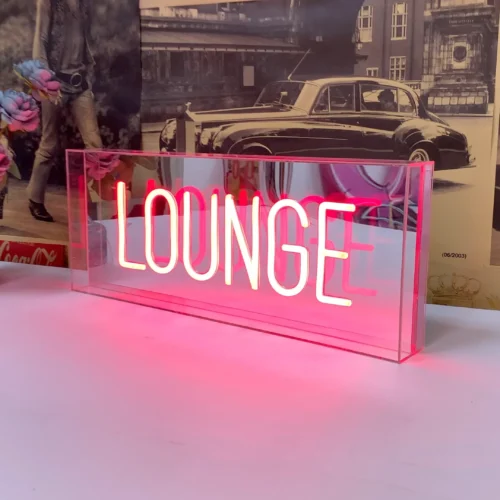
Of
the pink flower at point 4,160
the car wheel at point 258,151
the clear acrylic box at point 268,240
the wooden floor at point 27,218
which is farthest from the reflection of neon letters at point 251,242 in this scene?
the pink flower at point 4,160

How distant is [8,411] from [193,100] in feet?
2.58

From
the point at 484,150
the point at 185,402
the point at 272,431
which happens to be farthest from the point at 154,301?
the point at 484,150

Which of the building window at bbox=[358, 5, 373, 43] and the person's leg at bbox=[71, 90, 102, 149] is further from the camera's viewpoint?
the person's leg at bbox=[71, 90, 102, 149]

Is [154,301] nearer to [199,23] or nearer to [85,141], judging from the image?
[85,141]

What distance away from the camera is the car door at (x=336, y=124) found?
1.20 metres

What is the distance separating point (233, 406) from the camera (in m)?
0.76

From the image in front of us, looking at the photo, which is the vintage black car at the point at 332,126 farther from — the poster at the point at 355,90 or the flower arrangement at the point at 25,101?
the flower arrangement at the point at 25,101

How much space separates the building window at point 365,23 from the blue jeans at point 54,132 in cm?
62

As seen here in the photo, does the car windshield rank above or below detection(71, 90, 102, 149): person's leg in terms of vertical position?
above

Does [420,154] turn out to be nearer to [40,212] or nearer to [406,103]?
[406,103]

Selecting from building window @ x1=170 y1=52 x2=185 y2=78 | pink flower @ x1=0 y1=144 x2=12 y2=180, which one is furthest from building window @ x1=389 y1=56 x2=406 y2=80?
pink flower @ x1=0 y1=144 x2=12 y2=180

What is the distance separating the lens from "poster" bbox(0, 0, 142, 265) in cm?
137

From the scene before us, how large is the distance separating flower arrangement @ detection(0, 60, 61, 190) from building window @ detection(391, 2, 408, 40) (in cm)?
77

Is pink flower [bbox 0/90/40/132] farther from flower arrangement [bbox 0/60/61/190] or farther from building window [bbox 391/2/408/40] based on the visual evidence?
building window [bbox 391/2/408/40]
